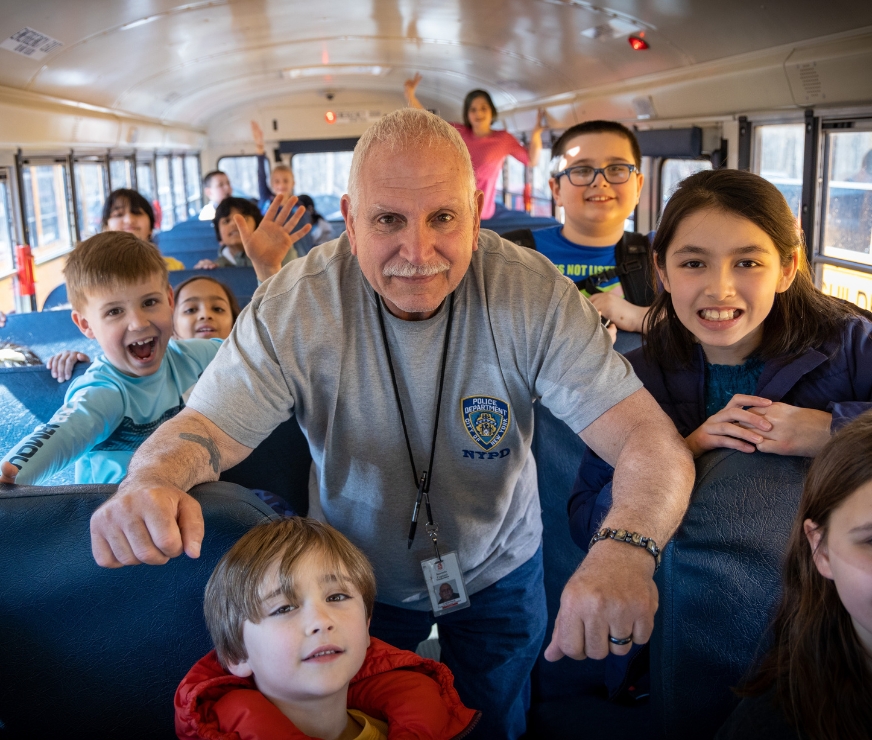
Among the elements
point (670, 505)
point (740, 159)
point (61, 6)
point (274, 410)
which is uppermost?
point (61, 6)

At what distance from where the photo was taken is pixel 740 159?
201 inches

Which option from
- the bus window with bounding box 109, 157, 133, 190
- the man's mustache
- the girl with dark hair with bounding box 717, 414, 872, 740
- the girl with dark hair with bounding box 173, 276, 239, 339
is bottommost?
the girl with dark hair with bounding box 717, 414, 872, 740

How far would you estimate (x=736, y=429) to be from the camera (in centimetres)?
163

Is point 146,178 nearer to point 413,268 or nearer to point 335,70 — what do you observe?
point 335,70

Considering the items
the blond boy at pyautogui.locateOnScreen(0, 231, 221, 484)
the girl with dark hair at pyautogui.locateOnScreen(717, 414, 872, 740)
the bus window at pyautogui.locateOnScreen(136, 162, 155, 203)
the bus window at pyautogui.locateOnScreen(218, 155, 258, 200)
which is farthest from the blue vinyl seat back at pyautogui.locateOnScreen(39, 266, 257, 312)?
the bus window at pyautogui.locateOnScreen(218, 155, 258, 200)

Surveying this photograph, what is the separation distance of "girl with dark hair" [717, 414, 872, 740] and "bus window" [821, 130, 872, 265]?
300 cm

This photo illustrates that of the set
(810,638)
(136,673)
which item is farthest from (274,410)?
(810,638)

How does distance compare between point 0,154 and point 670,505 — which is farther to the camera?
point 0,154

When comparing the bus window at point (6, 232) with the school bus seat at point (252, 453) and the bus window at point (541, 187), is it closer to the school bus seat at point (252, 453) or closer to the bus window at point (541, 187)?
the school bus seat at point (252, 453)

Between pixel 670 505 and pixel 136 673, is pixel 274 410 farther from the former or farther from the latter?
pixel 670 505

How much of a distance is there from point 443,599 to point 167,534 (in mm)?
810

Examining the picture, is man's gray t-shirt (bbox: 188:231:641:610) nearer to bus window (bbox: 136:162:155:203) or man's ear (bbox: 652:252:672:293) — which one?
man's ear (bbox: 652:252:672:293)

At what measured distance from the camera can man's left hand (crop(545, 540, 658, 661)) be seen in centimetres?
135

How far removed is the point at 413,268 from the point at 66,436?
1021 millimetres
